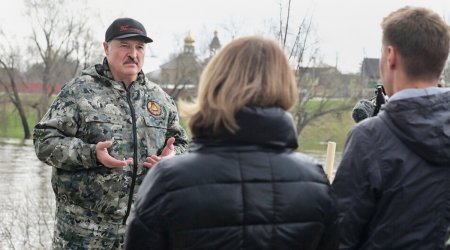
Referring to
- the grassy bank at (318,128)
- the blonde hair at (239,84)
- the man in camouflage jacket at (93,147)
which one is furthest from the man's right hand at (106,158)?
the grassy bank at (318,128)

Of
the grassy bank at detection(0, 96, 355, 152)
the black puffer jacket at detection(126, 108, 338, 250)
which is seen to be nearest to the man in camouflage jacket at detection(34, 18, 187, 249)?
the black puffer jacket at detection(126, 108, 338, 250)

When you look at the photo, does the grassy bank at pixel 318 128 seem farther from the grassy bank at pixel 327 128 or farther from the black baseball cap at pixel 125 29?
the black baseball cap at pixel 125 29

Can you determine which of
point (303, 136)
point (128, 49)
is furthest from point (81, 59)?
point (128, 49)

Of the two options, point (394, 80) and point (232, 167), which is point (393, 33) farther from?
point (232, 167)

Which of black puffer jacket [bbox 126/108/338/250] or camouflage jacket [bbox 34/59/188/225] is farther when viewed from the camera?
camouflage jacket [bbox 34/59/188/225]

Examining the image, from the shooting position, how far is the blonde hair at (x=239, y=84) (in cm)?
216

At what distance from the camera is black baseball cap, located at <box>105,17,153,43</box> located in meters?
4.03

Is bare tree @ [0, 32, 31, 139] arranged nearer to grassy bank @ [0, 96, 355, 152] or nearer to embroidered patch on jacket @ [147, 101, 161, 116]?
grassy bank @ [0, 96, 355, 152]

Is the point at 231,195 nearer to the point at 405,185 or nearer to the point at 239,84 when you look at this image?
the point at 239,84

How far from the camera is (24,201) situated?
1373cm

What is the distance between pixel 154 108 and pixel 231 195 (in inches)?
78.2

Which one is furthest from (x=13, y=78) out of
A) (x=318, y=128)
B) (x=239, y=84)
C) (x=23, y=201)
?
(x=239, y=84)

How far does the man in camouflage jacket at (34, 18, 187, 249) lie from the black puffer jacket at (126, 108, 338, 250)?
5.18 feet

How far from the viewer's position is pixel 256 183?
2.18 m
